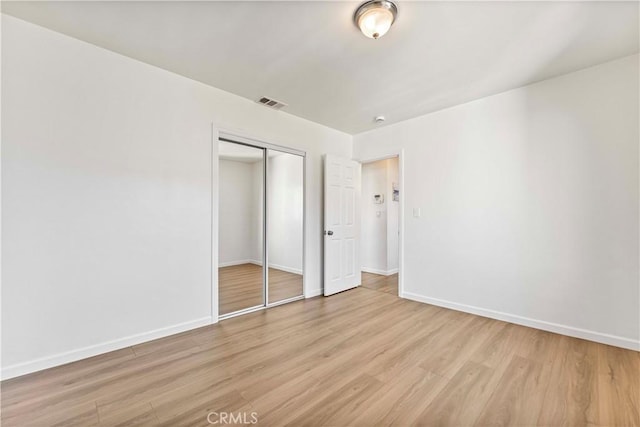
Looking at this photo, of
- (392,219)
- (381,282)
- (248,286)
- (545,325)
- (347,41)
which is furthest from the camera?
(392,219)

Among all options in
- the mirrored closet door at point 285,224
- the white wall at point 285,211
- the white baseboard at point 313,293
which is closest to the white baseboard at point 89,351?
the mirrored closet door at point 285,224

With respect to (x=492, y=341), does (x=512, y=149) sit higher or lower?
higher

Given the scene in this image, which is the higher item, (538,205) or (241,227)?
(538,205)

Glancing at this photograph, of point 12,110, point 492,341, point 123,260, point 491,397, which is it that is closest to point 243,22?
point 12,110

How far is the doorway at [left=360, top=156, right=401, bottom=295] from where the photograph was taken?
5.18m

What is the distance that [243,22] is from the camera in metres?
1.95

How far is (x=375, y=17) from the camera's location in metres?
1.81

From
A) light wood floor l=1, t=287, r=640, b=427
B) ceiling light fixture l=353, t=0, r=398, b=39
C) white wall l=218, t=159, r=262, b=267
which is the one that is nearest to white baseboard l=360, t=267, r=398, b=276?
light wood floor l=1, t=287, r=640, b=427

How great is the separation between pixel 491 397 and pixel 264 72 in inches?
127

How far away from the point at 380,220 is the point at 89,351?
4609 millimetres

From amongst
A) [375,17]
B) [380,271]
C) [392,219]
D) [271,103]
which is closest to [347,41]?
[375,17]

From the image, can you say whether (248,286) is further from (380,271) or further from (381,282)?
(380,271)

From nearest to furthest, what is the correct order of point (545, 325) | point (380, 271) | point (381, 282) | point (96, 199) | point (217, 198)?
point (96, 199) → point (545, 325) → point (217, 198) → point (381, 282) → point (380, 271)

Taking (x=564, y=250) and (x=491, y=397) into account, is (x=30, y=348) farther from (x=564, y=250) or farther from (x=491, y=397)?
(x=564, y=250)
